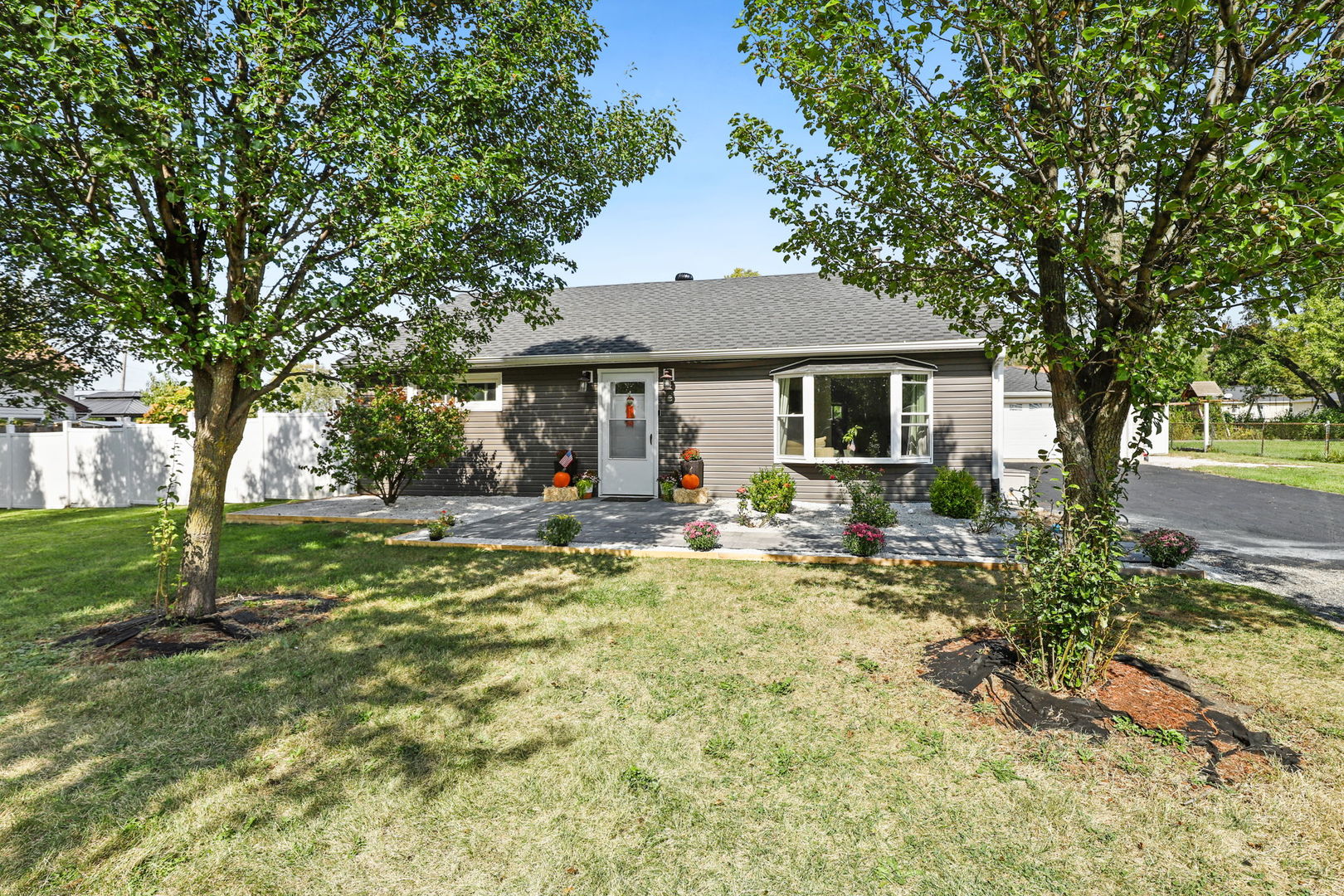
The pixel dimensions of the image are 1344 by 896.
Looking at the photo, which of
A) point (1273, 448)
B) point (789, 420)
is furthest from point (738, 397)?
point (1273, 448)

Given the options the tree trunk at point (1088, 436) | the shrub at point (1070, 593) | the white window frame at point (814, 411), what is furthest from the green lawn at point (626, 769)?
the white window frame at point (814, 411)

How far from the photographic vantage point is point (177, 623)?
4820 mm

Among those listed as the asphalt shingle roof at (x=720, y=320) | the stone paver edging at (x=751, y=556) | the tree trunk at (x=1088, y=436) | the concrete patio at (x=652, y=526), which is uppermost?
the asphalt shingle roof at (x=720, y=320)

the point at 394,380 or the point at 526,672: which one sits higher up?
the point at 394,380

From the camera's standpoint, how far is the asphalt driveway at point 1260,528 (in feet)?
20.1

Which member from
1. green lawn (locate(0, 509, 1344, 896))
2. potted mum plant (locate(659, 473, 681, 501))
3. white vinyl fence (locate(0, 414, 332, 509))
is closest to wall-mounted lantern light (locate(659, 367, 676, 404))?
potted mum plant (locate(659, 473, 681, 501))

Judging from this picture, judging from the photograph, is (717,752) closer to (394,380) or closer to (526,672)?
(526,672)

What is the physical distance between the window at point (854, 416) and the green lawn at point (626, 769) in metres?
6.01

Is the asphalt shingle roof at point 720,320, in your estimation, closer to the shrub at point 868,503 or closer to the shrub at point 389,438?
the shrub at point 389,438

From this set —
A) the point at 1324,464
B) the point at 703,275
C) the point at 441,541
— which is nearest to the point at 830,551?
the point at 441,541

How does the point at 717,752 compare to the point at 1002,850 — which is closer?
the point at 1002,850

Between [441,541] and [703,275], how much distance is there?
10.4 meters

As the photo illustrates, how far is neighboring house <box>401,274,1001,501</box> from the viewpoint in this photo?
1084cm

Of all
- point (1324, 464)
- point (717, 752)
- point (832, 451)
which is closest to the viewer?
point (717, 752)
